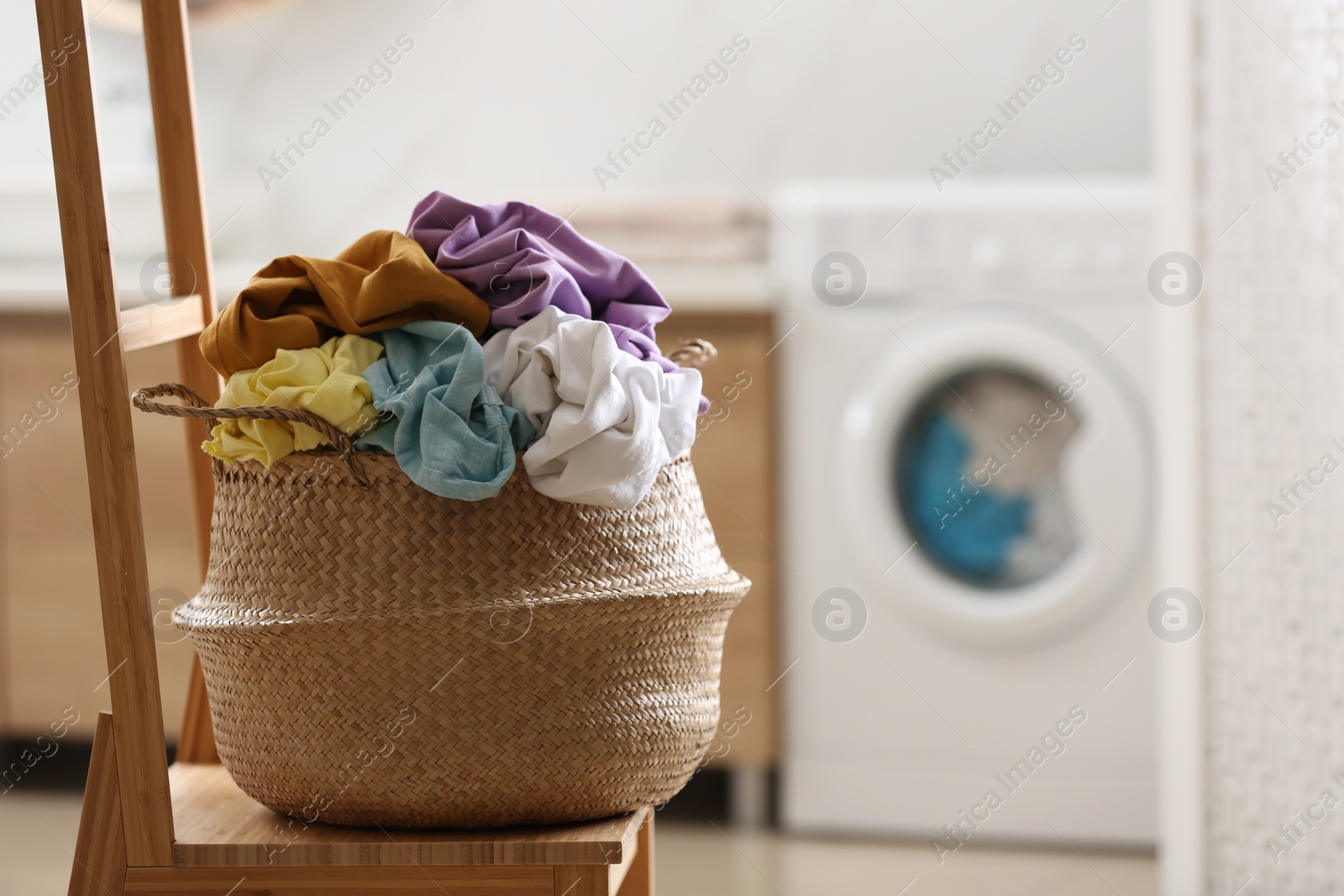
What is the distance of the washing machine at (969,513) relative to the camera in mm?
1887

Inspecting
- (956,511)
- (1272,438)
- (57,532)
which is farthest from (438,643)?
(57,532)

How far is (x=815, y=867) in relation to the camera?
1.87 m

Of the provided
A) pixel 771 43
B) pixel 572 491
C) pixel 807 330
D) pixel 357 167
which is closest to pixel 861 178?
pixel 771 43

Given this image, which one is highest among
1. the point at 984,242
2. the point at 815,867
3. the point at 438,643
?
the point at 984,242

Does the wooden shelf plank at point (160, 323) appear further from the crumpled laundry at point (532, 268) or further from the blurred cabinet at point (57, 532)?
the blurred cabinet at point (57, 532)

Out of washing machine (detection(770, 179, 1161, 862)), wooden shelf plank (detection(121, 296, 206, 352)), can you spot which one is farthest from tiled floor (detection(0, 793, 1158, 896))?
wooden shelf plank (detection(121, 296, 206, 352))

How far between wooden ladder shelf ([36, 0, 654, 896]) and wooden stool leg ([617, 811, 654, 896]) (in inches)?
6.0

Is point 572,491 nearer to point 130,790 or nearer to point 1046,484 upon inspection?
point 130,790

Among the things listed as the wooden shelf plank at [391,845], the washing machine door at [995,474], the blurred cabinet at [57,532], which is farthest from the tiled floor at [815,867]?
the wooden shelf plank at [391,845]

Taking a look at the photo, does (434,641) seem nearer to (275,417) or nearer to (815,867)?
(275,417)

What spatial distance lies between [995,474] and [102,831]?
4.68 feet

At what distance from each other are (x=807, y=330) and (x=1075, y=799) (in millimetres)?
831

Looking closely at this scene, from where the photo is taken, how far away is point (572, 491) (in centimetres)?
79

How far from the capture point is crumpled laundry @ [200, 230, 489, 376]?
2.71 ft
